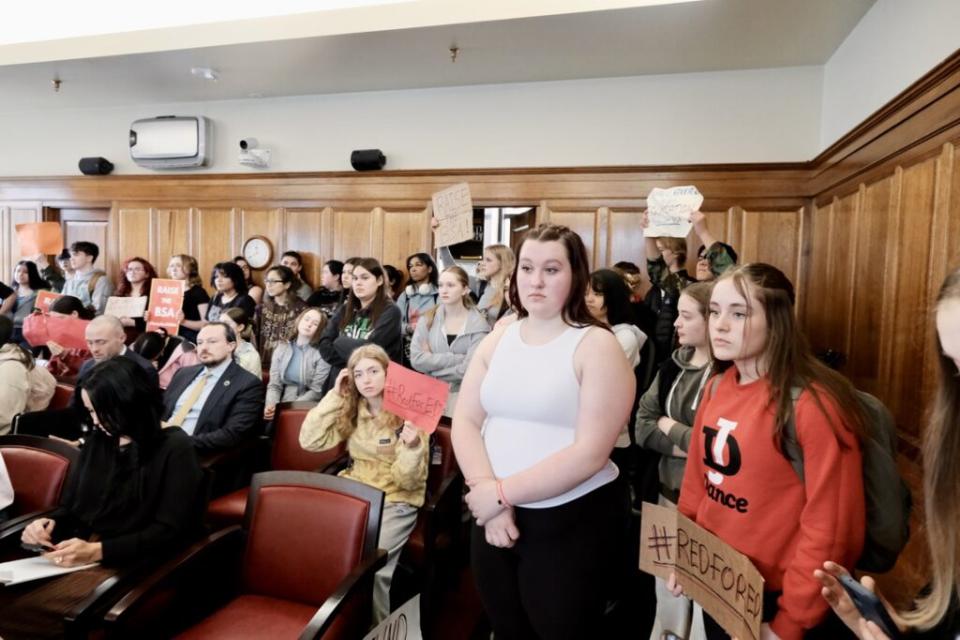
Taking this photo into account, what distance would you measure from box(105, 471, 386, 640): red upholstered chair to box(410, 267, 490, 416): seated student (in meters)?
1.28

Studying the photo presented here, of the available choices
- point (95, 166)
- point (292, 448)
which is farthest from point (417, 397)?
point (95, 166)

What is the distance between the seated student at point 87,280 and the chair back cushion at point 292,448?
391 cm

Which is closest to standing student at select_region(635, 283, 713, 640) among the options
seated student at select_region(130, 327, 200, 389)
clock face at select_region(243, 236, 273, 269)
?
seated student at select_region(130, 327, 200, 389)

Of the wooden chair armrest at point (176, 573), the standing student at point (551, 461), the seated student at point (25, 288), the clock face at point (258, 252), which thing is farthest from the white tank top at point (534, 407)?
the seated student at point (25, 288)

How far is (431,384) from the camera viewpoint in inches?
76.3

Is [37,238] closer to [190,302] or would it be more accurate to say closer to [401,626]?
[190,302]

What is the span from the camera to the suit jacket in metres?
2.68

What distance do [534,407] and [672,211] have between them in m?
2.42

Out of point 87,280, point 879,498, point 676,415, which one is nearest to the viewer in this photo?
point 879,498

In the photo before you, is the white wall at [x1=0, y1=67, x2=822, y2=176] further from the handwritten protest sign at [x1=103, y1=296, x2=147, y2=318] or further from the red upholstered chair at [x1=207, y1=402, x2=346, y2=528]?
the red upholstered chair at [x1=207, y1=402, x2=346, y2=528]

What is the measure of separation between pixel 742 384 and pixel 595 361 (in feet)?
1.07

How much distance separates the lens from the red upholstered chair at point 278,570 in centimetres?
159

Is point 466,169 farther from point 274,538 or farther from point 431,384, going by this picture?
point 274,538

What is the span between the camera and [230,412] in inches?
109
